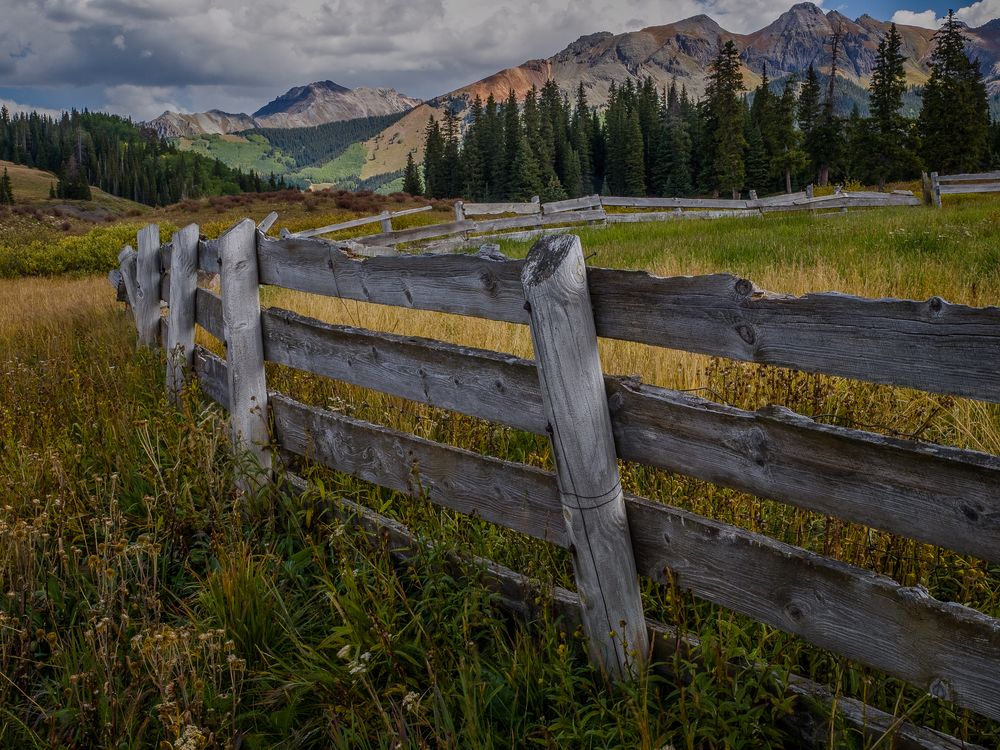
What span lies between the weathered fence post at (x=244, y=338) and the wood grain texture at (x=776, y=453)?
4.74 feet

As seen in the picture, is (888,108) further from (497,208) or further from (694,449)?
(694,449)

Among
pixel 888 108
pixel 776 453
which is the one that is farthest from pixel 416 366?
pixel 888 108

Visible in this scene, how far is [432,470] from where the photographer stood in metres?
3.04

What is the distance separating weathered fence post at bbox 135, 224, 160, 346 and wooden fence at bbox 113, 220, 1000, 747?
343cm

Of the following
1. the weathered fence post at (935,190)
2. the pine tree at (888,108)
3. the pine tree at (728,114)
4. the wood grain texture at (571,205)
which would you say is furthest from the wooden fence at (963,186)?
the pine tree at (728,114)

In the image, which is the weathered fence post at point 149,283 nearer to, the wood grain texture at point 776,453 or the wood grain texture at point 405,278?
the wood grain texture at point 405,278

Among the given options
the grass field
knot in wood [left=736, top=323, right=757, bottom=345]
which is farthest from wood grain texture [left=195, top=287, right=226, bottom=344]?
knot in wood [left=736, top=323, right=757, bottom=345]

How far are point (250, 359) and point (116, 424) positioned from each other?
4.10 feet

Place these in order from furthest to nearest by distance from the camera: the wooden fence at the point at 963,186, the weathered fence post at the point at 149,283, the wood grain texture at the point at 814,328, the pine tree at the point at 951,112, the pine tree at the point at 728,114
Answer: the pine tree at the point at 728,114
the pine tree at the point at 951,112
the wooden fence at the point at 963,186
the weathered fence post at the point at 149,283
the wood grain texture at the point at 814,328

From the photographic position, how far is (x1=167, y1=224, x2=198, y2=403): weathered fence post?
16.3ft

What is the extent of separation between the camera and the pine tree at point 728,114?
55750 mm

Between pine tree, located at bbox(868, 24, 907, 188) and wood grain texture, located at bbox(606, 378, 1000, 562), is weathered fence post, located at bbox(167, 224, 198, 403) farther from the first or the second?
pine tree, located at bbox(868, 24, 907, 188)

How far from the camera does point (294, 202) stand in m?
45.5

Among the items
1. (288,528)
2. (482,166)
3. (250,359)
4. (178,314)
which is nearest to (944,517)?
(288,528)
